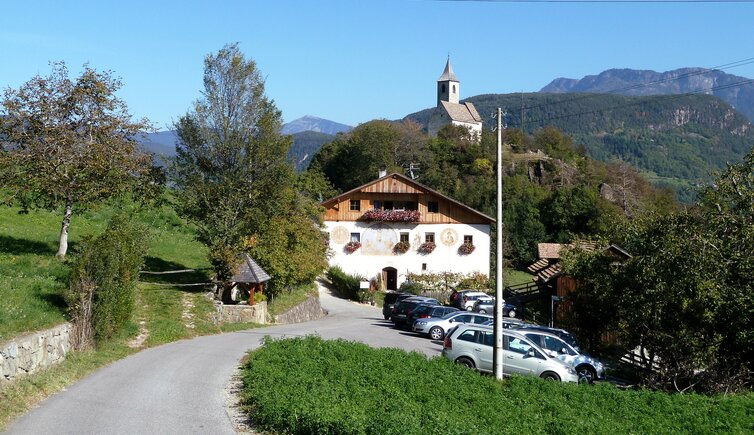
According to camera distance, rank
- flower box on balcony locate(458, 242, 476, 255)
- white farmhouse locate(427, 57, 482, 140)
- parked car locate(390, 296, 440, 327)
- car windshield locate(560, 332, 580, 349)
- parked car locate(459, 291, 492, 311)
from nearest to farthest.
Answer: car windshield locate(560, 332, 580, 349), parked car locate(390, 296, 440, 327), parked car locate(459, 291, 492, 311), flower box on balcony locate(458, 242, 476, 255), white farmhouse locate(427, 57, 482, 140)

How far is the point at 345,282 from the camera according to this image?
180ft

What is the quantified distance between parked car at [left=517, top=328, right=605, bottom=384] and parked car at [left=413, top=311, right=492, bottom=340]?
7.77 m

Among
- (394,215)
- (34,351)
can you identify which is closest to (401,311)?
(34,351)

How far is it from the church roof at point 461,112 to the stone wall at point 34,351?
130392 millimetres

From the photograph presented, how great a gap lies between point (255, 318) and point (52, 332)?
13673mm

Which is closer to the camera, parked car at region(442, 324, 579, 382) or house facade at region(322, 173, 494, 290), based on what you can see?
parked car at region(442, 324, 579, 382)

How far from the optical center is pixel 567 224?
85.0 metres

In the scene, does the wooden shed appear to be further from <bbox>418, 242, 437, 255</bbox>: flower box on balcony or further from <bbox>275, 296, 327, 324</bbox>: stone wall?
<bbox>418, 242, 437, 255</bbox>: flower box on balcony

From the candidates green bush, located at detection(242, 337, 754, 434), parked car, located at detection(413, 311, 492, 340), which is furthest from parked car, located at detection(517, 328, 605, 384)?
parked car, located at detection(413, 311, 492, 340)

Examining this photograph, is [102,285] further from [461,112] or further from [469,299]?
[461,112]

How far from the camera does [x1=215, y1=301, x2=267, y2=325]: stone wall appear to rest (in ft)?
93.6

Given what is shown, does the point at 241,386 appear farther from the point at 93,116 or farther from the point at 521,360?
the point at 93,116


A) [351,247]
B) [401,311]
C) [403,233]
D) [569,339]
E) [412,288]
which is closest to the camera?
[569,339]

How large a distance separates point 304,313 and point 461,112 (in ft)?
388
